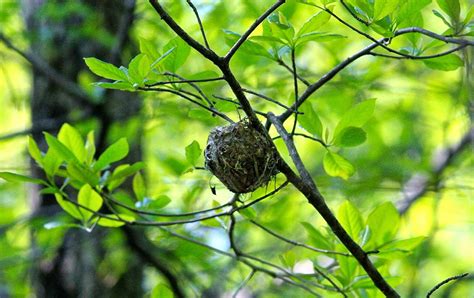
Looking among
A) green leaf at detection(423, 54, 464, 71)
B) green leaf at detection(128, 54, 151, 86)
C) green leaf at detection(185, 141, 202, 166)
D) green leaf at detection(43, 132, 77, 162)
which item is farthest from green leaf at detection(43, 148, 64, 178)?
green leaf at detection(423, 54, 464, 71)

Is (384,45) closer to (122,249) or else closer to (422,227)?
(122,249)

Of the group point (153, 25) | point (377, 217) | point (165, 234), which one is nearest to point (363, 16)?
point (377, 217)

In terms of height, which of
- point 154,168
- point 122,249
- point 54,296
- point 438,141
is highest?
point 438,141

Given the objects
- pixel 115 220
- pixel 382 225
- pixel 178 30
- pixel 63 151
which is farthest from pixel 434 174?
pixel 178 30

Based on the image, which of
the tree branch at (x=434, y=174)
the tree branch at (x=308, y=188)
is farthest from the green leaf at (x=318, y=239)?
the tree branch at (x=434, y=174)

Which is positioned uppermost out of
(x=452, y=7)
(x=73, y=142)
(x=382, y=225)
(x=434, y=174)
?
(x=434, y=174)

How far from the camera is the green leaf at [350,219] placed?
1.49 m

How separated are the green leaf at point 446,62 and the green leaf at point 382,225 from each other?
0.33m

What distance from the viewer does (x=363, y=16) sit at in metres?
1.20

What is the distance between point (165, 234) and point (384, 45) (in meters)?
0.83

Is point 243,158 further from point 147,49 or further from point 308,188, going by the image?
point 147,49

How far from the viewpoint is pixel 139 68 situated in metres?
1.14

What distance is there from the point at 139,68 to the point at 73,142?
0.47 meters

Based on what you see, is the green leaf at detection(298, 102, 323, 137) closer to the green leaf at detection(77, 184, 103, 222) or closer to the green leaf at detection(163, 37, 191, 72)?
the green leaf at detection(163, 37, 191, 72)
